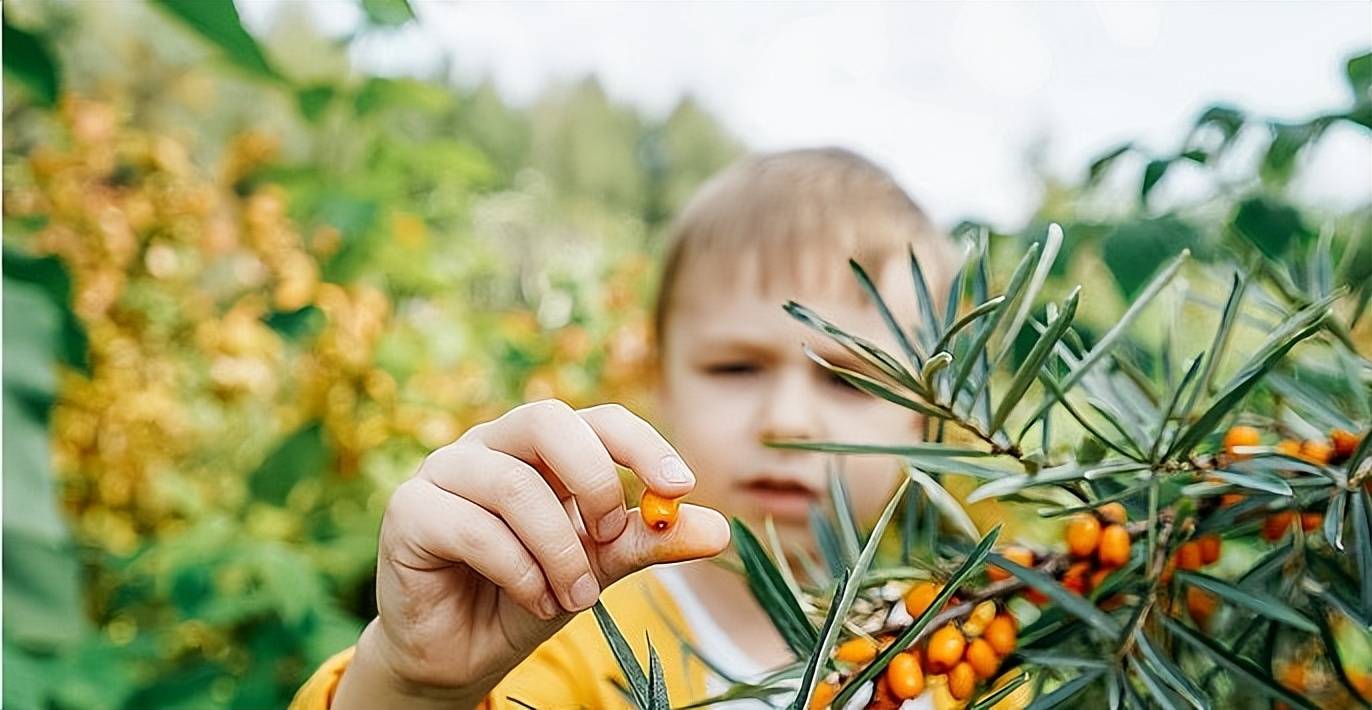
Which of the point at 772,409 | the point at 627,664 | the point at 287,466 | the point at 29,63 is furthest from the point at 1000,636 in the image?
the point at 287,466

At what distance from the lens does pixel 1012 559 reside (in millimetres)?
375

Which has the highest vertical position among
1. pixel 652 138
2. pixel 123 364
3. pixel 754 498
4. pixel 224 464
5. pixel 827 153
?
pixel 827 153

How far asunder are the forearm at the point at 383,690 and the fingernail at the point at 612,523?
0.12 m

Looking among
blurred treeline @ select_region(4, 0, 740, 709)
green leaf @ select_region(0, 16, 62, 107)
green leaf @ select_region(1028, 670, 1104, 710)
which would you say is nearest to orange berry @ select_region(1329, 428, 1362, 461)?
green leaf @ select_region(1028, 670, 1104, 710)

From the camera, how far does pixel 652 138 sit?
9164 millimetres

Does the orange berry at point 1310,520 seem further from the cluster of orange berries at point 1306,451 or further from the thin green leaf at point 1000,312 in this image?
the thin green leaf at point 1000,312

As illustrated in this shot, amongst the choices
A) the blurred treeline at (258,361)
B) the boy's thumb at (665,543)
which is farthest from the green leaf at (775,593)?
the blurred treeline at (258,361)

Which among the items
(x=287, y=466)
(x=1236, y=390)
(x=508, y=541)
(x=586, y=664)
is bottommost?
(x=287, y=466)

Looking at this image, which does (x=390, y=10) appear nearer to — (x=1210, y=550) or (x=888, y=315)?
(x=888, y=315)

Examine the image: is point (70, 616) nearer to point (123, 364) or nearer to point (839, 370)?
point (123, 364)

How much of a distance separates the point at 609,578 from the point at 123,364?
133 cm

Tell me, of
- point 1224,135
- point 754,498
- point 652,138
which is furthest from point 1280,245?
point 652,138

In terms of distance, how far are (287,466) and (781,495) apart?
75cm

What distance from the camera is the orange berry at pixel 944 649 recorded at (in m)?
0.33
